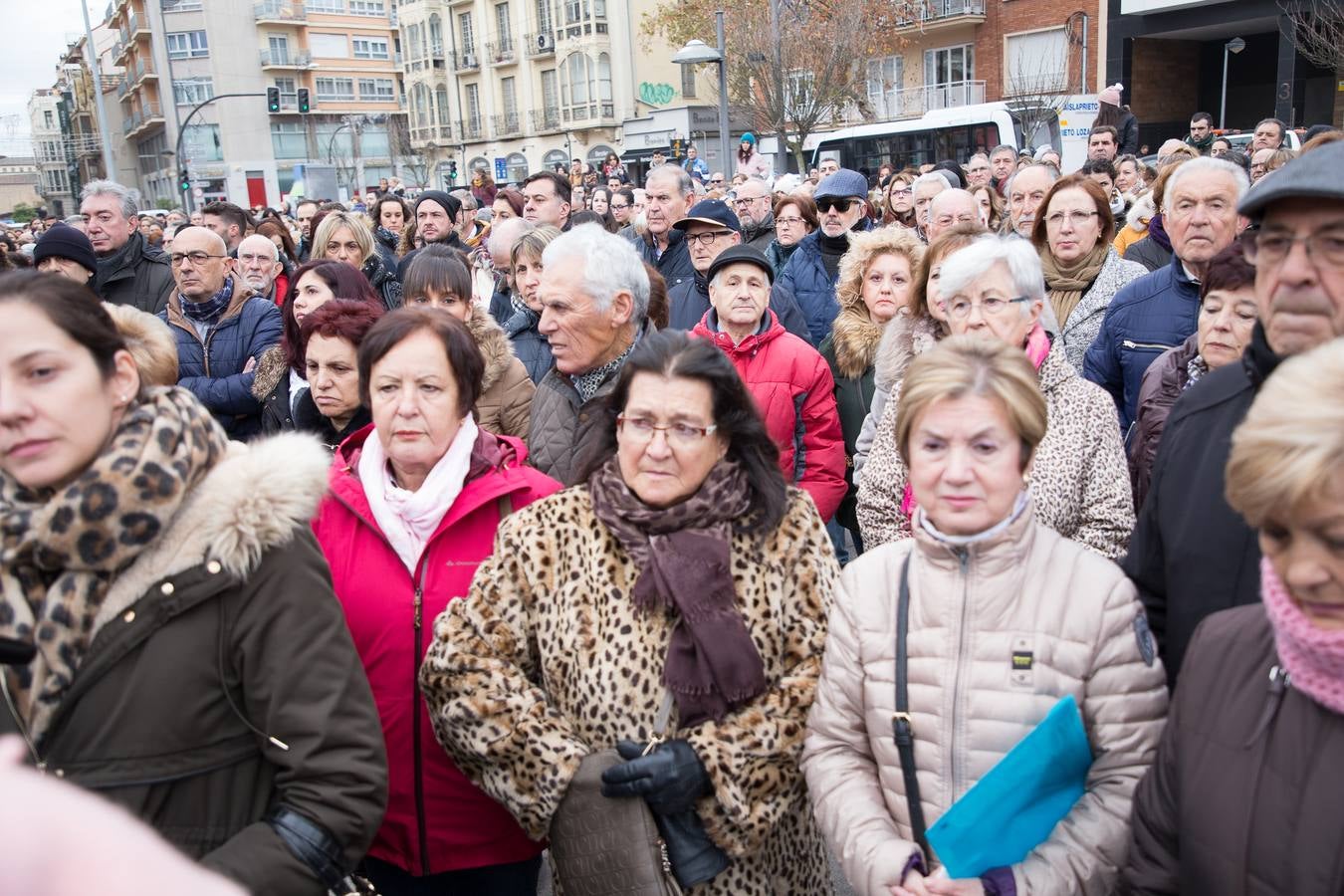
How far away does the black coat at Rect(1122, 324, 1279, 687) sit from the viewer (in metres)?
2.19

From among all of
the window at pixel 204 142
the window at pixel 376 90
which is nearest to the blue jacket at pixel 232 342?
the window at pixel 204 142

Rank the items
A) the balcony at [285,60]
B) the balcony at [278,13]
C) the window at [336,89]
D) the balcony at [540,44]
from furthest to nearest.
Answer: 1. the window at [336,89]
2. the balcony at [285,60]
3. the balcony at [278,13]
4. the balcony at [540,44]

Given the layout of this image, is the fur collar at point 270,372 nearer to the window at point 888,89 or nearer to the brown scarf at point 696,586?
the brown scarf at point 696,586

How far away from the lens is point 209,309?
18.5 feet

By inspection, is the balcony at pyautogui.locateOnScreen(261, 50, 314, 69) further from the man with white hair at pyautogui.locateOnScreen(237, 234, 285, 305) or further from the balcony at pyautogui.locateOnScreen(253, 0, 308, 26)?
the man with white hair at pyautogui.locateOnScreen(237, 234, 285, 305)

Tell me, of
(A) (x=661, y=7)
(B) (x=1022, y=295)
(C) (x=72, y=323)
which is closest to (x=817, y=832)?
(B) (x=1022, y=295)

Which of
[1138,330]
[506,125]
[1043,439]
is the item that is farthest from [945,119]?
[506,125]

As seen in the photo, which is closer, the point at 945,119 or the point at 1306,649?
the point at 1306,649

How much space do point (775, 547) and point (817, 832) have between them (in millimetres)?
908

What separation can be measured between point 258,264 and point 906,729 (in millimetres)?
6330

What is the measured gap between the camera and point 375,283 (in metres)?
7.30

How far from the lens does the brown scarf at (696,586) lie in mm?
2441

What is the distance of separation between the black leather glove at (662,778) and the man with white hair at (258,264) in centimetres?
579

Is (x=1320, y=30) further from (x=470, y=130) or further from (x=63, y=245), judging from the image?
(x=470, y=130)
